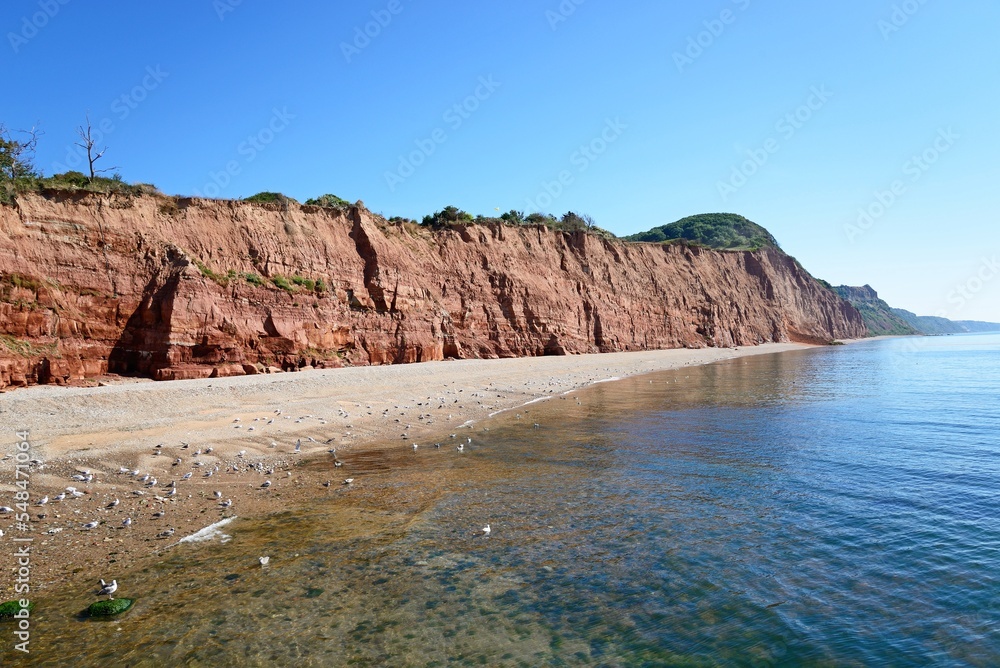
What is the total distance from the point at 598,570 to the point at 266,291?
821 inches

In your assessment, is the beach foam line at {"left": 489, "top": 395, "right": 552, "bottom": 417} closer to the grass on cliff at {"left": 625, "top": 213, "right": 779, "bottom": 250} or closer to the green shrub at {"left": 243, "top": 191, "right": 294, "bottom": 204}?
the green shrub at {"left": 243, "top": 191, "right": 294, "bottom": 204}

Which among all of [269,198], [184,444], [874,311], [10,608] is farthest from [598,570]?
[874,311]

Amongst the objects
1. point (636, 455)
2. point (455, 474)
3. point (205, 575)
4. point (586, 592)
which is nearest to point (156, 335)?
point (455, 474)

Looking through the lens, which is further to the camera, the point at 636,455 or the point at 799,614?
the point at 636,455

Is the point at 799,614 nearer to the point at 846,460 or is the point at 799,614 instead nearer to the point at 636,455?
the point at 636,455

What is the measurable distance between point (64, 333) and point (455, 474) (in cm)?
1603

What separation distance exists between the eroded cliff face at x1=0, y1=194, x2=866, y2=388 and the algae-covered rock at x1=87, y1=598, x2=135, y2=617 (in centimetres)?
1529

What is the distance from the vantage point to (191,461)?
9.55 meters

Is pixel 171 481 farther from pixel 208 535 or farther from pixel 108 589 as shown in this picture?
pixel 108 589

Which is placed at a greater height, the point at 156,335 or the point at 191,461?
the point at 156,335

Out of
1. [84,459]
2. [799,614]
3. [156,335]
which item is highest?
[156,335]

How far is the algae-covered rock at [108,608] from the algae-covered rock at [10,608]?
0.58 m

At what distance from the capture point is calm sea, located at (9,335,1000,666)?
4.45 meters

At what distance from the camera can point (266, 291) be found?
22.7 meters
